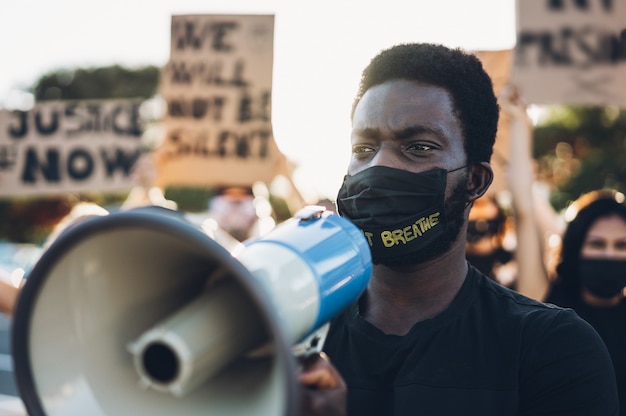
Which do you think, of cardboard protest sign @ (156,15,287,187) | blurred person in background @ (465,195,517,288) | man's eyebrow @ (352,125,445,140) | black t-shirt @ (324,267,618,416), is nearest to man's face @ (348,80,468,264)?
man's eyebrow @ (352,125,445,140)

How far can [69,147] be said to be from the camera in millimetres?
6402

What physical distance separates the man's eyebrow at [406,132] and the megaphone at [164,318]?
52 centimetres

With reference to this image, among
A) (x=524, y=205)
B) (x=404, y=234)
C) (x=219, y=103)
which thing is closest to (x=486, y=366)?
(x=404, y=234)

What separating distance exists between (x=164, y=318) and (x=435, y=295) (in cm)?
81

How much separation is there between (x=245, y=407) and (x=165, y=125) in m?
4.61

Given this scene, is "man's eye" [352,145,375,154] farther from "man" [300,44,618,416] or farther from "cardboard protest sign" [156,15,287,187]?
"cardboard protest sign" [156,15,287,187]

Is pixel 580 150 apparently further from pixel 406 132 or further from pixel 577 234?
pixel 406 132

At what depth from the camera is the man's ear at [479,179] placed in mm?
1976

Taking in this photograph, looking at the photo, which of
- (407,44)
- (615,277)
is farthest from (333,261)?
(615,277)

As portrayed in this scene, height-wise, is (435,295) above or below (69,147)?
above

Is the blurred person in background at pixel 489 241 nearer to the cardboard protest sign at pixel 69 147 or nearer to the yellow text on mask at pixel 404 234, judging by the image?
→ the yellow text on mask at pixel 404 234

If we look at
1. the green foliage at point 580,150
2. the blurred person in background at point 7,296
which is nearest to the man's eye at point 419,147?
the blurred person in background at point 7,296

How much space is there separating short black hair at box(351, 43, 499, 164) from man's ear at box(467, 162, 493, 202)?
0.02 m

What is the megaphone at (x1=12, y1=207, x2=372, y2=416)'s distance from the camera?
112cm
